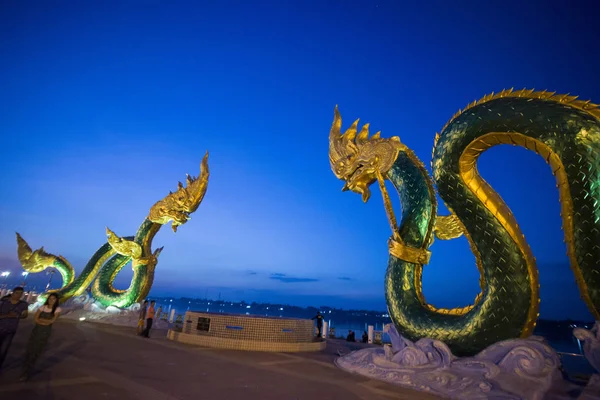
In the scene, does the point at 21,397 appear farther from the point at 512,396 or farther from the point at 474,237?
the point at 474,237

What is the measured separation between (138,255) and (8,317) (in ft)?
26.5

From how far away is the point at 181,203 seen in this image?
11773mm

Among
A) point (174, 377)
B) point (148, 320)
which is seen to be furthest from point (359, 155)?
point (148, 320)

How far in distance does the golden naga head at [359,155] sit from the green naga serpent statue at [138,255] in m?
6.12

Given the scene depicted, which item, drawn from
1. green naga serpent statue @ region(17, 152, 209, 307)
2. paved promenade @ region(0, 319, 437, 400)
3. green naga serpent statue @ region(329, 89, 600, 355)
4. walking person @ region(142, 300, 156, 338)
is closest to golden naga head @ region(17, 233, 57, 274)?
green naga serpent statue @ region(17, 152, 209, 307)

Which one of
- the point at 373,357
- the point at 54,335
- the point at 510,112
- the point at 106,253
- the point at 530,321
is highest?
the point at 510,112

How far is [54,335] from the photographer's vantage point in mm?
7328

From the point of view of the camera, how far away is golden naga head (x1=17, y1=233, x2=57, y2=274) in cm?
1304

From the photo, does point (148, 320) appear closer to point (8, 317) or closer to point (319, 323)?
point (8, 317)

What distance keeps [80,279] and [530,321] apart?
14.5 metres

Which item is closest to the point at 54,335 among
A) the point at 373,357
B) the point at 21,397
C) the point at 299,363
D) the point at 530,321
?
the point at 21,397

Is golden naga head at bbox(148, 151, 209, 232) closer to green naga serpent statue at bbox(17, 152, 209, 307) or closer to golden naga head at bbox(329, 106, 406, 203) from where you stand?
green naga serpent statue at bbox(17, 152, 209, 307)

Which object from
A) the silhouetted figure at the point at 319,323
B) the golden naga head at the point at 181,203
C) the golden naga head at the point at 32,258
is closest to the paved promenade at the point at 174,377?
the golden naga head at the point at 181,203

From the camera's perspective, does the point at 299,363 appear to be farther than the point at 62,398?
Yes
